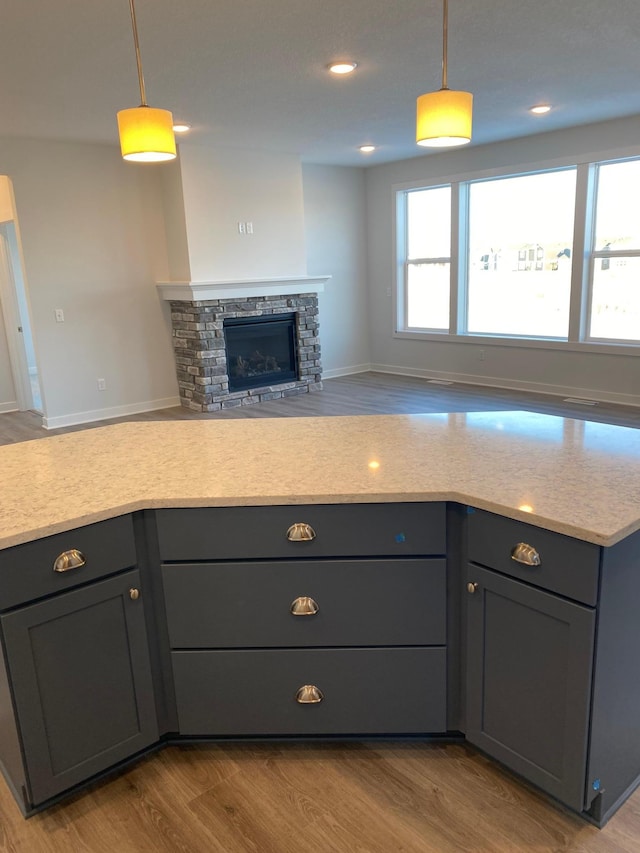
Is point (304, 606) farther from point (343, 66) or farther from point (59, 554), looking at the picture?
point (343, 66)

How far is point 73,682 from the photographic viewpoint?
176 cm

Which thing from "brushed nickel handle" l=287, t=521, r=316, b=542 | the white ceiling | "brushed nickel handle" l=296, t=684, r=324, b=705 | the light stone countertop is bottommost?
"brushed nickel handle" l=296, t=684, r=324, b=705

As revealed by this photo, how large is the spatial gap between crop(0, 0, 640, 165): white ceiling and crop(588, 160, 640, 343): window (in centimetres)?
61

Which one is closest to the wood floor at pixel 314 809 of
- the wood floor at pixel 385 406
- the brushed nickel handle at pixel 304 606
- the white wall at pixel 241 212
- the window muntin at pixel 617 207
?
the brushed nickel handle at pixel 304 606

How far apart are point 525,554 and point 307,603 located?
0.65 meters

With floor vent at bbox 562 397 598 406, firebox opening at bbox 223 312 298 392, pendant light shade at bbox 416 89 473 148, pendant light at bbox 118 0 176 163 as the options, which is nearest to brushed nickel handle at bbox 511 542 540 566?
pendant light shade at bbox 416 89 473 148

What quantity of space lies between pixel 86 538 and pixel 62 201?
204 inches

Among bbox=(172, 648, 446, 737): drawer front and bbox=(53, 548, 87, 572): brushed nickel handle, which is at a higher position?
bbox=(53, 548, 87, 572): brushed nickel handle

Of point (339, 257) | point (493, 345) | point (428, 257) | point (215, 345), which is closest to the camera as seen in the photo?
point (215, 345)

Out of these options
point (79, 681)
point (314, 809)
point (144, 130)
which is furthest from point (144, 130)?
point (314, 809)

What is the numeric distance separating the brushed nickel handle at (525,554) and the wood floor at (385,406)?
4.25 m

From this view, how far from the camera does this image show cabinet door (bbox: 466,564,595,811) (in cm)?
157

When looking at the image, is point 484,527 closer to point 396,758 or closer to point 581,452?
point 581,452

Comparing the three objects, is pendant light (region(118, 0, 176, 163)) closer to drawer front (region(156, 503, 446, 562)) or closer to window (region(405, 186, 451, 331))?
drawer front (region(156, 503, 446, 562))
